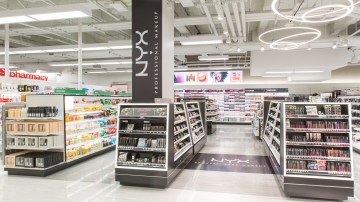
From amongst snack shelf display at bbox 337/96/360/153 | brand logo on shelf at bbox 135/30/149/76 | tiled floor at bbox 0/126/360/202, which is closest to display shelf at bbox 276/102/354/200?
tiled floor at bbox 0/126/360/202

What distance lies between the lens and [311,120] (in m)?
5.02

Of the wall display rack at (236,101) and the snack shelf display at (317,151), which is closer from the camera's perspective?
the snack shelf display at (317,151)

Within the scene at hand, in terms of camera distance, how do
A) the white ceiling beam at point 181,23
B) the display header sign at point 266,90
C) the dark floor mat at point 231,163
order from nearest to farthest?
the dark floor mat at point 231,163
the white ceiling beam at point 181,23
the display header sign at point 266,90

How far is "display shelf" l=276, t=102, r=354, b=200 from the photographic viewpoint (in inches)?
179

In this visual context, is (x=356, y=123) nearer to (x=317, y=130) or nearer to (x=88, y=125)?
(x=317, y=130)

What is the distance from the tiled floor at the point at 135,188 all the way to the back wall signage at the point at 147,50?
6.41 ft

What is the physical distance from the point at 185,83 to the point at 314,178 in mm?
14301

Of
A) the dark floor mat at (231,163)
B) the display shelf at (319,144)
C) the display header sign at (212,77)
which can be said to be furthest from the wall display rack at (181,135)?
the display header sign at (212,77)

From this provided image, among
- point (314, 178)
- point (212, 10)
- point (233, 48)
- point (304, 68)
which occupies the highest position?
point (212, 10)

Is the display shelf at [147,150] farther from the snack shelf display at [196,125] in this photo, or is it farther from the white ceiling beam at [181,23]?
the white ceiling beam at [181,23]

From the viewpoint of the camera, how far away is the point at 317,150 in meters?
4.78

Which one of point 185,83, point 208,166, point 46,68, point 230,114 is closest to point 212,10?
point 208,166

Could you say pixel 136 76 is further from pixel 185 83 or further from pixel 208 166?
pixel 185 83

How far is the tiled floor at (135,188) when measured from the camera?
4648mm
